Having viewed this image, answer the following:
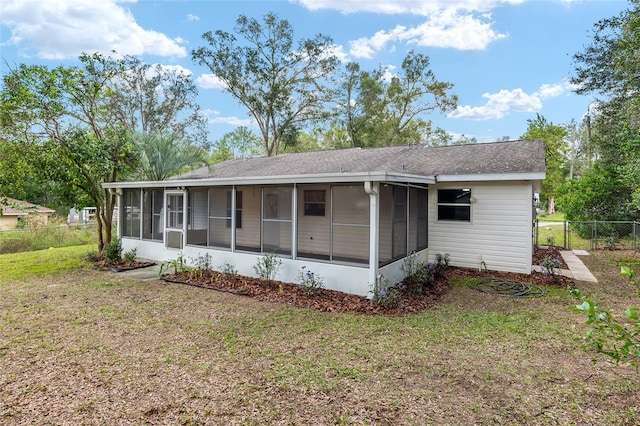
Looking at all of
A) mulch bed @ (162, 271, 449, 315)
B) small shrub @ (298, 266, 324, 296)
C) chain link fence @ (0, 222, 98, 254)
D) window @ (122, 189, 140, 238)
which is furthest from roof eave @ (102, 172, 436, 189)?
chain link fence @ (0, 222, 98, 254)

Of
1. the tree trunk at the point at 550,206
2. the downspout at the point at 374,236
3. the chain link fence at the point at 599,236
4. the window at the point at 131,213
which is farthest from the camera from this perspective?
the tree trunk at the point at 550,206

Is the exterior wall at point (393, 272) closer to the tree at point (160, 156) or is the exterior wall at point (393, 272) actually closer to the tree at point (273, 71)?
the tree at point (160, 156)

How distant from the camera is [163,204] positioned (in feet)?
32.1

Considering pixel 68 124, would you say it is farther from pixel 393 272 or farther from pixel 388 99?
pixel 388 99

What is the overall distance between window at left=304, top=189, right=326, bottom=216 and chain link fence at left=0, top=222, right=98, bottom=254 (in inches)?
430

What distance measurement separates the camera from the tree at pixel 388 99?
2477cm

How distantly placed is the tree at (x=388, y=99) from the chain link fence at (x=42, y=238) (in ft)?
58.1

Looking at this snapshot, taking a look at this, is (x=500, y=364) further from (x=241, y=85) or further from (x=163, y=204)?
(x=241, y=85)

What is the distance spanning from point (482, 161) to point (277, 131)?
17.1 meters

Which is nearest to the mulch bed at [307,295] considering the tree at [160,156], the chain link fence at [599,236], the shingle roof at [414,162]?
the shingle roof at [414,162]

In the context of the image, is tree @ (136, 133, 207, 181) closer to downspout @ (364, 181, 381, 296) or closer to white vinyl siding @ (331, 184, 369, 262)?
white vinyl siding @ (331, 184, 369, 262)

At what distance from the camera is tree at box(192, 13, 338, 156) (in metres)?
22.0

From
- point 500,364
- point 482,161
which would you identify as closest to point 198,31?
point 482,161

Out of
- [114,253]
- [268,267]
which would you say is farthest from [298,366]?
[114,253]
